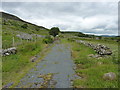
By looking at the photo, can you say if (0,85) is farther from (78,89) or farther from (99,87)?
(99,87)

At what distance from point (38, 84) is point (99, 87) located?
3331 millimetres

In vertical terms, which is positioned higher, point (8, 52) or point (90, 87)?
point (8, 52)

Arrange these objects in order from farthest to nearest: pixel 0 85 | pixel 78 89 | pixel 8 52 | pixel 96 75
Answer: pixel 8 52
pixel 96 75
pixel 0 85
pixel 78 89

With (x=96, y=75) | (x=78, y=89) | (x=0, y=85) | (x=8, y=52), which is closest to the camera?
(x=78, y=89)

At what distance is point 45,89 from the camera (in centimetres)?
545

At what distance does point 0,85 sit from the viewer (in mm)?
5883

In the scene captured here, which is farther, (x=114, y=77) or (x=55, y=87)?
(x=114, y=77)

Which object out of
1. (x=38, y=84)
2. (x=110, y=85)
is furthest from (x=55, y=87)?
(x=110, y=85)

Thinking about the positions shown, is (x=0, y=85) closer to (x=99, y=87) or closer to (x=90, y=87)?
(x=90, y=87)

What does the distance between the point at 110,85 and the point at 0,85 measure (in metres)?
5.99

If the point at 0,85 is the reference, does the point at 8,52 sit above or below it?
above

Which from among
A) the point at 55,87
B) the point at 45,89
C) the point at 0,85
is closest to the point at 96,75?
the point at 55,87

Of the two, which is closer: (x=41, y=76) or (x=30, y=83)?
(x=30, y=83)

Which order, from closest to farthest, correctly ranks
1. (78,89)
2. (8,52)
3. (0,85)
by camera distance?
(78,89) → (0,85) → (8,52)
